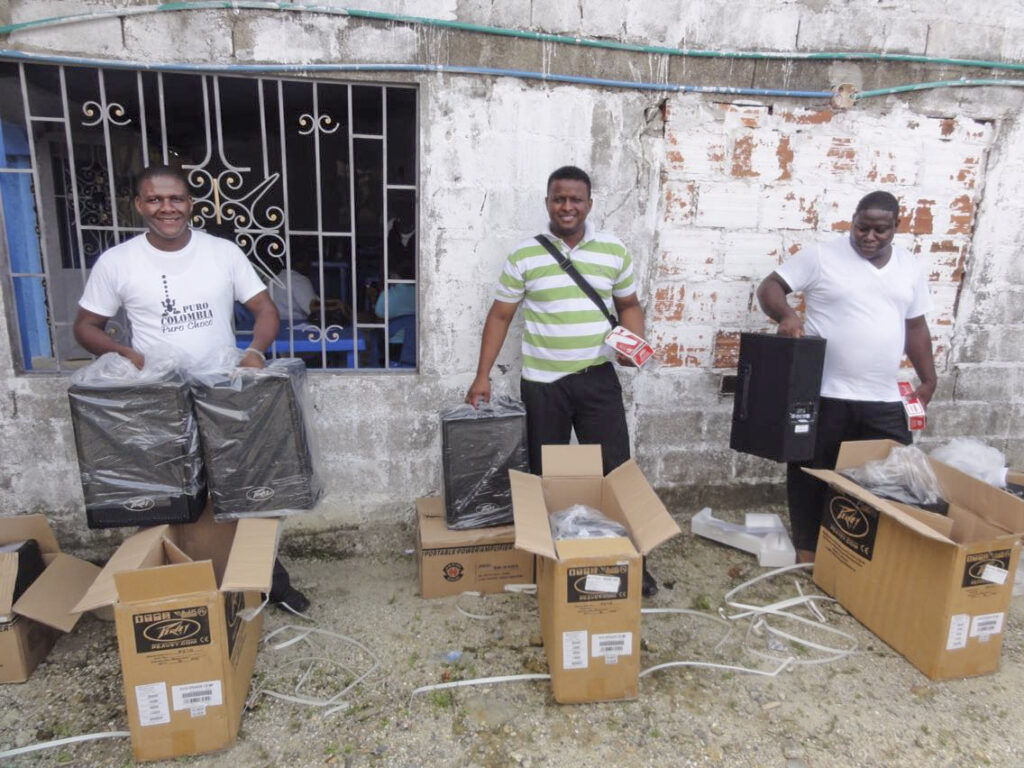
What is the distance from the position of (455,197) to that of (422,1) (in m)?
0.86

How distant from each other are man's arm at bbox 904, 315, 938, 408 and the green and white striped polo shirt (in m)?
1.44

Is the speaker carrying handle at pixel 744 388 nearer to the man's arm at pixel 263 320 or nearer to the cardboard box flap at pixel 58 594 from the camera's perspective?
the man's arm at pixel 263 320

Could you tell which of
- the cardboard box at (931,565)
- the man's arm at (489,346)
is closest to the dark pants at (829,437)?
the cardboard box at (931,565)

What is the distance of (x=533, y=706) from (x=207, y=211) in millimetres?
2587

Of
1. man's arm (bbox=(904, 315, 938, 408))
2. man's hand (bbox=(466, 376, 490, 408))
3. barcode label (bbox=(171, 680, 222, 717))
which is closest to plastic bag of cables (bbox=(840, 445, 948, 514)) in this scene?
man's arm (bbox=(904, 315, 938, 408))

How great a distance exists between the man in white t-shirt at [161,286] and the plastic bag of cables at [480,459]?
0.86m

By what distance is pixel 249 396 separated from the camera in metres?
2.29

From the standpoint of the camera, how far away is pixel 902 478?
2.81 metres

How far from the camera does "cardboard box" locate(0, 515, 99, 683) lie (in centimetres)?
235

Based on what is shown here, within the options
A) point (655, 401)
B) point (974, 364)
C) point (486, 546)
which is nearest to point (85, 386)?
point (486, 546)

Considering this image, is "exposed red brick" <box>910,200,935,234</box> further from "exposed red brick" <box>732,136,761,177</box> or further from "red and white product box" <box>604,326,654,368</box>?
"red and white product box" <box>604,326,654,368</box>

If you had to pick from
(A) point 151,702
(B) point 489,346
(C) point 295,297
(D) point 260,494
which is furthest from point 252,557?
(C) point 295,297

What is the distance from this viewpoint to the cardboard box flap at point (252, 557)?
206cm

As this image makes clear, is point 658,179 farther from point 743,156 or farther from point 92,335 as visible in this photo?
point 92,335
